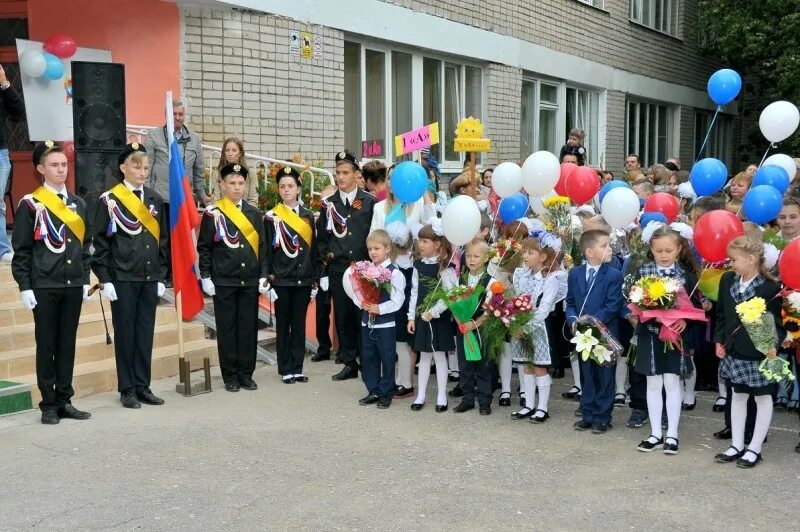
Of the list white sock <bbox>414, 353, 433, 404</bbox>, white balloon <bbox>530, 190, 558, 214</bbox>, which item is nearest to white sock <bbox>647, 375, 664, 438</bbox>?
white sock <bbox>414, 353, 433, 404</bbox>

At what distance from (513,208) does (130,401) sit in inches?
135

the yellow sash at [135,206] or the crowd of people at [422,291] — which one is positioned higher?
the yellow sash at [135,206]

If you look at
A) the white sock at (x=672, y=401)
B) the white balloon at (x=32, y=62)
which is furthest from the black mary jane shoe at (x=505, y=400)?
the white balloon at (x=32, y=62)

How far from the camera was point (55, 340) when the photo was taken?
21.0 feet

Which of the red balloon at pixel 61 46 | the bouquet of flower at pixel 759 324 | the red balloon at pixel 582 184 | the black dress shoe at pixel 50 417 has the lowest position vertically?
the black dress shoe at pixel 50 417

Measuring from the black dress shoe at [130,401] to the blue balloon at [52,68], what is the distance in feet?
15.3

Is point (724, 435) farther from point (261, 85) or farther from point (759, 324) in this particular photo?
point (261, 85)

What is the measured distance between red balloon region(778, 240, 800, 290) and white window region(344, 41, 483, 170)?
25.0 ft

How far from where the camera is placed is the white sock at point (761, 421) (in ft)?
18.1

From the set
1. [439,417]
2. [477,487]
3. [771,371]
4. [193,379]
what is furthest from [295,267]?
[771,371]

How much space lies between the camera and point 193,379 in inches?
306

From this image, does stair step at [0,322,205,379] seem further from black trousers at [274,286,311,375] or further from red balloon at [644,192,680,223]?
red balloon at [644,192,680,223]

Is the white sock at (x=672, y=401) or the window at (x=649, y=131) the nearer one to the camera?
the white sock at (x=672, y=401)

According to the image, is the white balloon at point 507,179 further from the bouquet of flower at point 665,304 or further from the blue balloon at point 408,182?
the bouquet of flower at point 665,304
